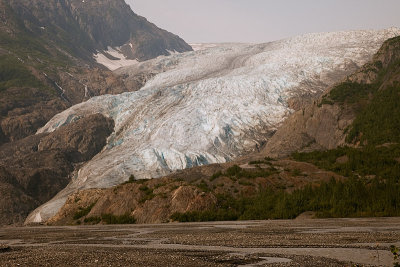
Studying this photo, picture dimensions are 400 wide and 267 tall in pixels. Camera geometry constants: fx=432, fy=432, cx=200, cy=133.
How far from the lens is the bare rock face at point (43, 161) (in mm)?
59125

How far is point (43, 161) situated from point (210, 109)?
101 feet

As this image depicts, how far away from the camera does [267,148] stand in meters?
56.6

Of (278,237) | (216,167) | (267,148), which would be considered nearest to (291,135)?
(267,148)

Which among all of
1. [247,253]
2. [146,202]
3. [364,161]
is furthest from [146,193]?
[247,253]

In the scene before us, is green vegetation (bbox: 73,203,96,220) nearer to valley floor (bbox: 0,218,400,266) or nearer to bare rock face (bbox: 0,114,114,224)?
valley floor (bbox: 0,218,400,266)

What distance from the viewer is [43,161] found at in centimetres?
7475

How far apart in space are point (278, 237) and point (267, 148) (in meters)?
43.7

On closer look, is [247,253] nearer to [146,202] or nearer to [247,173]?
[146,202]

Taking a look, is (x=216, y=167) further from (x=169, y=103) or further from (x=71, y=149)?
(x=71, y=149)

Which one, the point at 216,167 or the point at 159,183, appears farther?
the point at 216,167

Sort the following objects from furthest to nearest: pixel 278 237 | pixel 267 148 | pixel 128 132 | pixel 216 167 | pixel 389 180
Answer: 1. pixel 128 132
2. pixel 267 148
3. pixel 216 167
4. pixel 389 180
5. pixel 278 237

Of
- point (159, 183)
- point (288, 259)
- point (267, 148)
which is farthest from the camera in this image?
point (267, 148)

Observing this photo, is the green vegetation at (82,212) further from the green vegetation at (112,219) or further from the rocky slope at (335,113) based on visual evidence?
the rocky slope at (335,113)

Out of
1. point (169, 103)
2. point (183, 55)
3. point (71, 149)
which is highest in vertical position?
point (183, 55)
